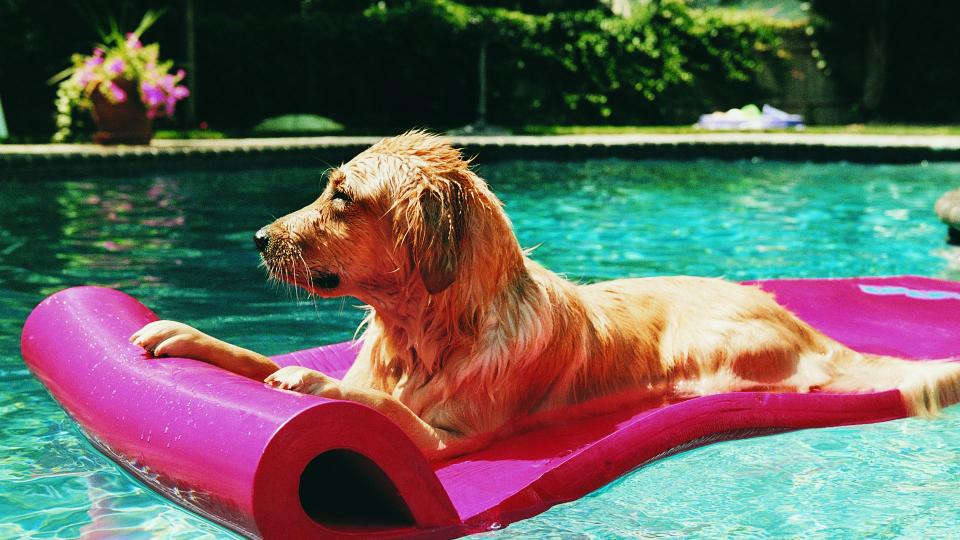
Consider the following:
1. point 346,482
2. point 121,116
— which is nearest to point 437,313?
point 346,482

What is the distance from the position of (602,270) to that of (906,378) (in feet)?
14.2

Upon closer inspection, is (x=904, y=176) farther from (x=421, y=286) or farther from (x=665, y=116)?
(x=421, y=286)

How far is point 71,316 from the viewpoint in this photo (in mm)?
4531

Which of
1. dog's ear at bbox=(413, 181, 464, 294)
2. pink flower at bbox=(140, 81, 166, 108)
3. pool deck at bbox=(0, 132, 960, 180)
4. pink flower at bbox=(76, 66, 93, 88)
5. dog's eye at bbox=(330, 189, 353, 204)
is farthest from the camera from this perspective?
pink flower at bbox=(76, 66, 93, 88)

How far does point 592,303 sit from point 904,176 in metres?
13.2

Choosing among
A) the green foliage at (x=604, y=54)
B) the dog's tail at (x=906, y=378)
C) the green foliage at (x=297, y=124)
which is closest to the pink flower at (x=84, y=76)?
the green foliage at (x=297, y=124)

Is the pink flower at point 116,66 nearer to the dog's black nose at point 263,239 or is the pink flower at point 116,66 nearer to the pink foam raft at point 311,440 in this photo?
the pink foam raft at point 311,440

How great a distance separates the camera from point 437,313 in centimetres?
401

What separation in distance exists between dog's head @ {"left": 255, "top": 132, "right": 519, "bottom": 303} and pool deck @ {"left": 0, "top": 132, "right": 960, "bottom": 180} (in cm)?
1165

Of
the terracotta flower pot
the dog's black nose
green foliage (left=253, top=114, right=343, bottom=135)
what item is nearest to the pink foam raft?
the dog's black nose

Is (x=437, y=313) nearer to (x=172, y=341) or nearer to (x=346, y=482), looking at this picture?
(x=346, y=482)

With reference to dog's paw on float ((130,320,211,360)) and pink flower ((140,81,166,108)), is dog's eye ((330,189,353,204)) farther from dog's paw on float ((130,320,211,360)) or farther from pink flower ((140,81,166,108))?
pink flower ((140,81,166,108))

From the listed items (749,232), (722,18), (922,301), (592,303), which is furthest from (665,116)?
(592,303)

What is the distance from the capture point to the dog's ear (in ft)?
12.5
